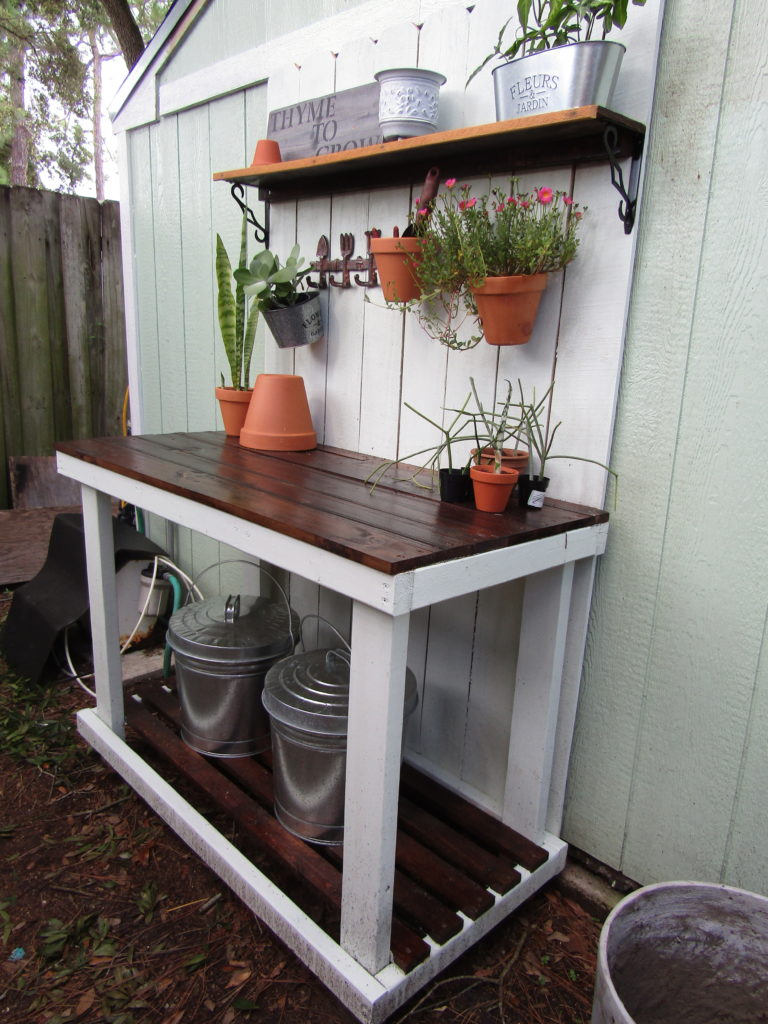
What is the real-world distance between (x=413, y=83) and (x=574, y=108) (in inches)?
19.1

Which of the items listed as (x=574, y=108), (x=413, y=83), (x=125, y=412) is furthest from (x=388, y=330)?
(x=125, y=412)

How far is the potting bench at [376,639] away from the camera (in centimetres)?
122

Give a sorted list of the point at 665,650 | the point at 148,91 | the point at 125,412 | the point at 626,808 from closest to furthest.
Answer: the point at 665,650 < the point at 626,808 < the point at 148,91 < the point at 125,412

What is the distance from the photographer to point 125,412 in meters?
3.66

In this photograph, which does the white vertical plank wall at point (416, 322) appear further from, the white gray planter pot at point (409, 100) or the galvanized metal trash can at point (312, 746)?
the galvanized metal trash can at point (312, 746)

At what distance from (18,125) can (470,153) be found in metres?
13.1

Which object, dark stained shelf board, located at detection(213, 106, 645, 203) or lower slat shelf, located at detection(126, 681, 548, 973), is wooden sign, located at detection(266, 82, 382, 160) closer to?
dark stained shelf board, located at detection(213, 106, 645, 203)

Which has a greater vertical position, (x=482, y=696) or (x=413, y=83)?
(x=413, y=83)

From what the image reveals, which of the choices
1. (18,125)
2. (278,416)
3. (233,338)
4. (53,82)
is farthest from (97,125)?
(278,416)

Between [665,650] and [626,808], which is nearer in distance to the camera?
[665,650]

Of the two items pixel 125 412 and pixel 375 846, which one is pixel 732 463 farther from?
pixel 125 412

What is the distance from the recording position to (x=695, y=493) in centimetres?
141

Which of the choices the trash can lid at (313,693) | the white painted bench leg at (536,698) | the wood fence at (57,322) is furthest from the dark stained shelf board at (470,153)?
the wood fence at (57,322)

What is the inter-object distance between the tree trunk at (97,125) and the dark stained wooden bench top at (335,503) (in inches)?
505
